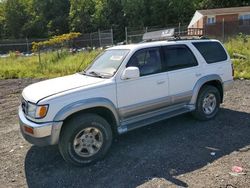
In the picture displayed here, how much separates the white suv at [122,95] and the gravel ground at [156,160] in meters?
0.31

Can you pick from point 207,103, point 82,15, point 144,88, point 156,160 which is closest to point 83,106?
point 144,88

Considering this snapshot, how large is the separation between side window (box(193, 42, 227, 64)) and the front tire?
8.77ft

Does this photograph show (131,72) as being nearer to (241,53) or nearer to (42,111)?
(42,111)

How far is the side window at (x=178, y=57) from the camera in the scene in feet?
18.6

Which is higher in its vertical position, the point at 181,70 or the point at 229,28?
the point at 229,28

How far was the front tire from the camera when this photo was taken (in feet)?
14.8

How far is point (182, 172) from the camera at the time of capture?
4363mm

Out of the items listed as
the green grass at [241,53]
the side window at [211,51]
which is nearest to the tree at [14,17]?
the green grass at [241,53]

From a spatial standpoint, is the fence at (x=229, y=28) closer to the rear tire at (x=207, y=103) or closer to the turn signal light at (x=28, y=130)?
the rear tire at (x=207, y=103)

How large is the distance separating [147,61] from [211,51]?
5.74ft

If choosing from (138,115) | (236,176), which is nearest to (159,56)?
(138,115)

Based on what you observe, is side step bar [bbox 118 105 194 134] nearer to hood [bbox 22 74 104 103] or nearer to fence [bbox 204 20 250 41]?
hood [bbox 22 74 104 103]

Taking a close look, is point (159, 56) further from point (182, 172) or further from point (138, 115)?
point (182, 172)

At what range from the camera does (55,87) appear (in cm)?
486
